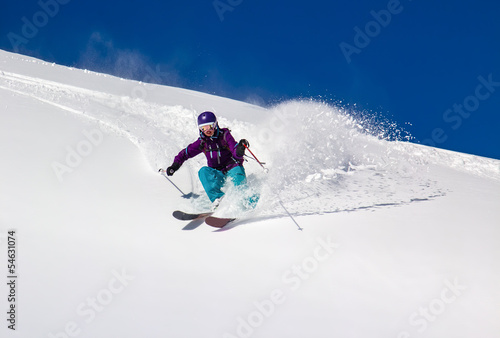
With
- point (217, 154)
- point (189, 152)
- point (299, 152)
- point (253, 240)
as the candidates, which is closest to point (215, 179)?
point (217, 154)

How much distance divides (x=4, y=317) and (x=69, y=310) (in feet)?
1.24

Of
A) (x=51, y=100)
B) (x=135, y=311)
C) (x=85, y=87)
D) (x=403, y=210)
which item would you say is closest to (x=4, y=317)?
(x=135, y=311)

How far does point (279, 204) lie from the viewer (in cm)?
471

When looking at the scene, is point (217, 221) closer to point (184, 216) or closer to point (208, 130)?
point (184, 216)

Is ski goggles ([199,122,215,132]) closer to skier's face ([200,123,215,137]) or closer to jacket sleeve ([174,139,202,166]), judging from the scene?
skier's face ([200,123,215,137])

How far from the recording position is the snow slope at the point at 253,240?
9.49 feet

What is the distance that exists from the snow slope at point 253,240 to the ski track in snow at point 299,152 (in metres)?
0.04

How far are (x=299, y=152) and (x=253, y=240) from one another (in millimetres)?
2420

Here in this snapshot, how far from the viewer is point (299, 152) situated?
6148 millimetres

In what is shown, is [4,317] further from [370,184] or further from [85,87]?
[85,87]

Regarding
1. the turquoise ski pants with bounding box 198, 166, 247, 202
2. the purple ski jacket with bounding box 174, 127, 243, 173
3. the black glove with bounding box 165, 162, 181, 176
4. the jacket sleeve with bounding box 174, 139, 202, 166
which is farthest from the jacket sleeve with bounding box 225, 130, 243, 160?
the black glove with bounding box 165, 162, 181, 176

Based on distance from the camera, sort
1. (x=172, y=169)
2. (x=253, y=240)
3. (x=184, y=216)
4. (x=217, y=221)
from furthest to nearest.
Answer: (x=172, y=169)
(x=184, y=216)
(x=217, y=221)
(x=253, y=240)

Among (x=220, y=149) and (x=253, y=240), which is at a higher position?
(x=220, y=149)

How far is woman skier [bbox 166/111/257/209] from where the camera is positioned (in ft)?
16.1
